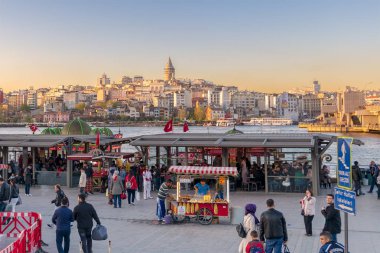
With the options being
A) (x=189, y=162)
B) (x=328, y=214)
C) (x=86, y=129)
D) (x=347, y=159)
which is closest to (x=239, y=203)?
(x=189, y=162)

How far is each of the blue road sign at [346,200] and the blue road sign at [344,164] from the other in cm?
9

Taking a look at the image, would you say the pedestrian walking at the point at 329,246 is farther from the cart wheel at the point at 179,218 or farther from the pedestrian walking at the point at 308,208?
the cart wheel at the point at 179,218

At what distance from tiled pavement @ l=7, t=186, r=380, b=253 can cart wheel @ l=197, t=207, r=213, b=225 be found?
22 centimetres

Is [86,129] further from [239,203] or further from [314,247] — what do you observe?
[314,247]

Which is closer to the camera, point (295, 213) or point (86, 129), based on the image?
point (295, 213)

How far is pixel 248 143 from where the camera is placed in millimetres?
18375

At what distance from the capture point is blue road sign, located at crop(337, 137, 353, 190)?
21.1 feet

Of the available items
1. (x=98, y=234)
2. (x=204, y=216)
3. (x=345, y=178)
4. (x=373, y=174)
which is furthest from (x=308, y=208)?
(x=373, y=174)

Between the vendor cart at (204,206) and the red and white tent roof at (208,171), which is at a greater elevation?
the red and white tent roof at (208,171)

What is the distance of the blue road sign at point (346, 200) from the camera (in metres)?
6.49

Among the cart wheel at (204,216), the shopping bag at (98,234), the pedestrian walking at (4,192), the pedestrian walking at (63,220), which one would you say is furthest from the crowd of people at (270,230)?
the pedestrian walking at (4,192)

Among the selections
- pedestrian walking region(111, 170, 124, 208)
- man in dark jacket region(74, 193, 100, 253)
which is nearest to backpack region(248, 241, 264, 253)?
man in dark jacket region(74, 193, 100, 253)

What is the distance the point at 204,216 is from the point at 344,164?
22.7 ft

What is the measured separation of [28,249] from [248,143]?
1016 centimetres
